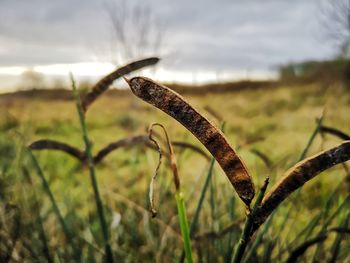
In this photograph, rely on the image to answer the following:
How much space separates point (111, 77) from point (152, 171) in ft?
2.21

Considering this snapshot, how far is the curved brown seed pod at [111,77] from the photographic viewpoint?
374mm

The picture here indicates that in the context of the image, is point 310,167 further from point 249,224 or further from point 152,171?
point 152,171

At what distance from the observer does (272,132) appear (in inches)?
351

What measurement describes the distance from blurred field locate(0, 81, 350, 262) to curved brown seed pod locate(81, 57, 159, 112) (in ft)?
0.75

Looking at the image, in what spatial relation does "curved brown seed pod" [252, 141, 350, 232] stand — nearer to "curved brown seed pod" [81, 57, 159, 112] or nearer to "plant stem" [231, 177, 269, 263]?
"plant stem" [231, 177, 269, 263]

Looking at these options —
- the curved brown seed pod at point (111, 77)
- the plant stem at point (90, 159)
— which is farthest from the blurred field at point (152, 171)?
the curved brown seed pod at point (111, 77)

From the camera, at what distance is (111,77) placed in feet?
1.35

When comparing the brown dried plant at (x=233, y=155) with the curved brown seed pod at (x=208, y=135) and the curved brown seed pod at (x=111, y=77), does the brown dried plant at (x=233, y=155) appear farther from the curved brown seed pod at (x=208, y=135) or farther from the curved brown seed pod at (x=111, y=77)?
the curved brown seed pod at (x=111, y=77)

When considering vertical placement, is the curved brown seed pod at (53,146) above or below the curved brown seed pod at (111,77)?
below

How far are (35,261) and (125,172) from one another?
452cm

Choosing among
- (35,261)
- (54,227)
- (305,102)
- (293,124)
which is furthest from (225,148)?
(305,102)

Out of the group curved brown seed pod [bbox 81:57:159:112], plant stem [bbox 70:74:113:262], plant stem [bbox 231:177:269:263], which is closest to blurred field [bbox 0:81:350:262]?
plant stem [bbox 70:74:113:262]

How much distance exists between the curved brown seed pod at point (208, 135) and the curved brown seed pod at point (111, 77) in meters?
0.12

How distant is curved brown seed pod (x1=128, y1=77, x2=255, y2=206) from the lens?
25 cm
